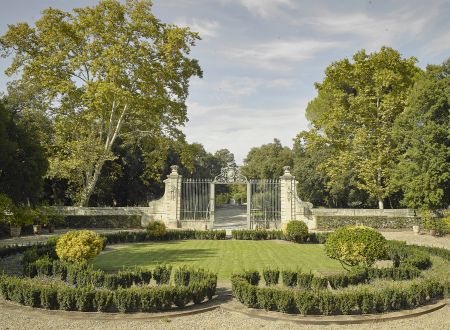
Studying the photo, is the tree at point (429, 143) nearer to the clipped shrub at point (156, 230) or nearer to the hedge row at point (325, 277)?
the hedge row at point (325, 277)

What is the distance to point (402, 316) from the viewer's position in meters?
8.03

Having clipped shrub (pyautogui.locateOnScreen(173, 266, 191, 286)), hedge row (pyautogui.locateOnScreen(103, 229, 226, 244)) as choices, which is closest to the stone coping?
clipped shrub (pyautogui.locateOnScreen(173, 266, 191, 286))

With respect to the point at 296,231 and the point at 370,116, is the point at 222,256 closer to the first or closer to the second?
the point at 296,231

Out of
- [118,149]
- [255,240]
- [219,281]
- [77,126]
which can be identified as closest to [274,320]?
[219,281]

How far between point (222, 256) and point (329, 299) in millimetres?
7931

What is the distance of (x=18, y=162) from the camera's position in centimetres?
1662

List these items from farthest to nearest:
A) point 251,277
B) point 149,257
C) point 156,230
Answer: point 156,230 < point 149,257 < point 251,277

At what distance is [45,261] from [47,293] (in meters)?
2.91

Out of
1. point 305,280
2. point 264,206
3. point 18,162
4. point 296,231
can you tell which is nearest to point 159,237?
point 296,231

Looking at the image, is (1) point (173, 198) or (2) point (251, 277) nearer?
(2) point (251, 277)

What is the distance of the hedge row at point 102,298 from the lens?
8055mm

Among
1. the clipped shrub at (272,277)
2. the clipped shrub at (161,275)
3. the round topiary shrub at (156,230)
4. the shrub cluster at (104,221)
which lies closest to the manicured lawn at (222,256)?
the round topiary shrub at (156,230)

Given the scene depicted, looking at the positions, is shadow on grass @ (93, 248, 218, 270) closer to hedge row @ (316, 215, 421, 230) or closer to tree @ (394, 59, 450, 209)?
hedge row @ (316, 215, 421, 230)

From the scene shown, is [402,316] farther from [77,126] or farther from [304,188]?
[304,188]
